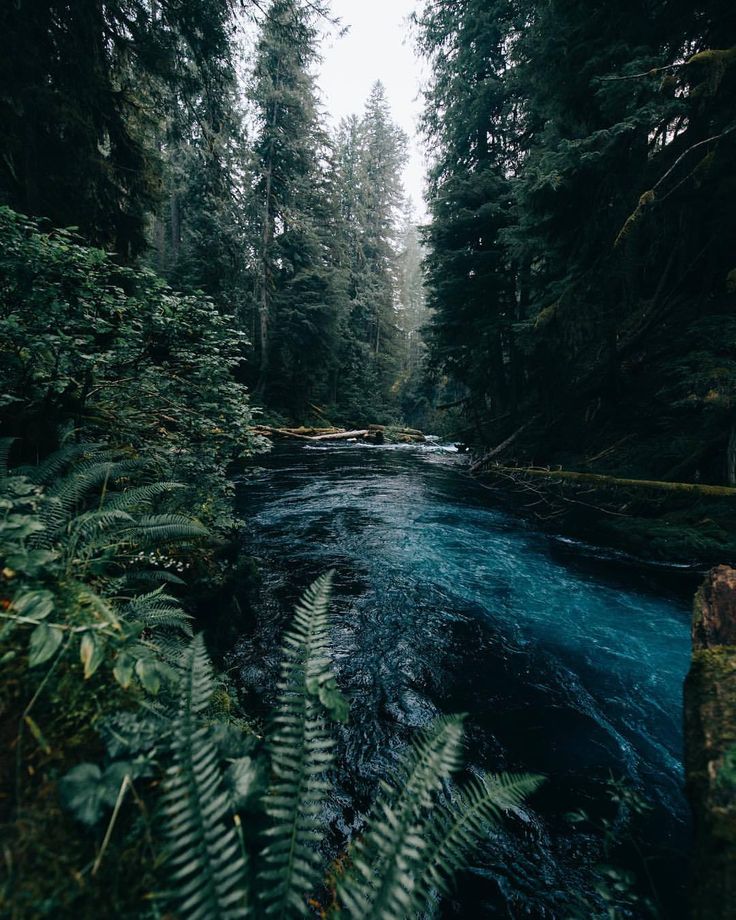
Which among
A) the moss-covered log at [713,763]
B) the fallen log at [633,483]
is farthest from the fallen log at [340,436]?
the moss-covered log at [713,763]

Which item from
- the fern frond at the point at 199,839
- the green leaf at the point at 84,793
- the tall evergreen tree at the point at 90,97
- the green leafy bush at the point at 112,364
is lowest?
the fern frond at the point at 199,839

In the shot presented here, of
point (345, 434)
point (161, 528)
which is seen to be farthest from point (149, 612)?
point (345, 434)

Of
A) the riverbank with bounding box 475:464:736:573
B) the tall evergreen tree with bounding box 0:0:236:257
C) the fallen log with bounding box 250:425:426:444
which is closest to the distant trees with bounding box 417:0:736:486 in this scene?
the riverbank with bounding box 475:464:736:573

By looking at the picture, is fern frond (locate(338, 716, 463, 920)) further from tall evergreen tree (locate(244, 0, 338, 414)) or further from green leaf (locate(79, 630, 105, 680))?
tall evergreen tree (locate(244, 0, 338, 414))

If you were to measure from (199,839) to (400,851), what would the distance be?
21.2 inches

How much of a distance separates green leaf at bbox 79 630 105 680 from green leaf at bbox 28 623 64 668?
75 millimetres

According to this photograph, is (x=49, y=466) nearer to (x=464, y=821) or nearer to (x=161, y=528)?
(x=161, y=528)

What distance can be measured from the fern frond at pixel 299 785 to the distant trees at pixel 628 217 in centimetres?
656

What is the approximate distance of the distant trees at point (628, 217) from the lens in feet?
18.4

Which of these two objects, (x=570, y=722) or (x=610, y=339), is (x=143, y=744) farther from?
(x=610, y=339)

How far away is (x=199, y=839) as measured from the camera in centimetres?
96

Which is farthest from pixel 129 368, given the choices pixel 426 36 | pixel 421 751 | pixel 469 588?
pixel 426 36

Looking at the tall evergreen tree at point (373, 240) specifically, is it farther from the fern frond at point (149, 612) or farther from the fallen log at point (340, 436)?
the fern frond at point (149, 612)

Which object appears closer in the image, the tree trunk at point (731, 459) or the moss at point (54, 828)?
the moss at point (54, 828)
